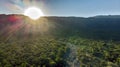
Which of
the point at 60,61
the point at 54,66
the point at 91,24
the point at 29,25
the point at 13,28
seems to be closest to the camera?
the point at 54,66

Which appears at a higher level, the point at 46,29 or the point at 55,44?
the point at 55,44

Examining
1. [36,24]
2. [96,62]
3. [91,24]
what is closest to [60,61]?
[96,62]

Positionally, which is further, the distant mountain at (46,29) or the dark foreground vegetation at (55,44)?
the distant mountain at (46,29)

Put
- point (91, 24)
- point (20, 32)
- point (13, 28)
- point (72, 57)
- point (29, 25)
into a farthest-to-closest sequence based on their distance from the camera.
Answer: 1. point (91, 24)
2. point (29, 25)
3. point (13, 28)
4. point (20, 32)
5. point (72, 57)

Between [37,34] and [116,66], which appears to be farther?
[37,34]

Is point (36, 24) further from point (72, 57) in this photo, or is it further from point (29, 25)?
point (72, 57)

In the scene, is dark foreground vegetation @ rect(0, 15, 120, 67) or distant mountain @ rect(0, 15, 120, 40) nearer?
dark foreground vegetation @ rect(0, 15, 120, 67)

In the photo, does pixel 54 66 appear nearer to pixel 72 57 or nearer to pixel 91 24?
pixel 72 57

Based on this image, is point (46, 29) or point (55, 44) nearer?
point (55, 44)
